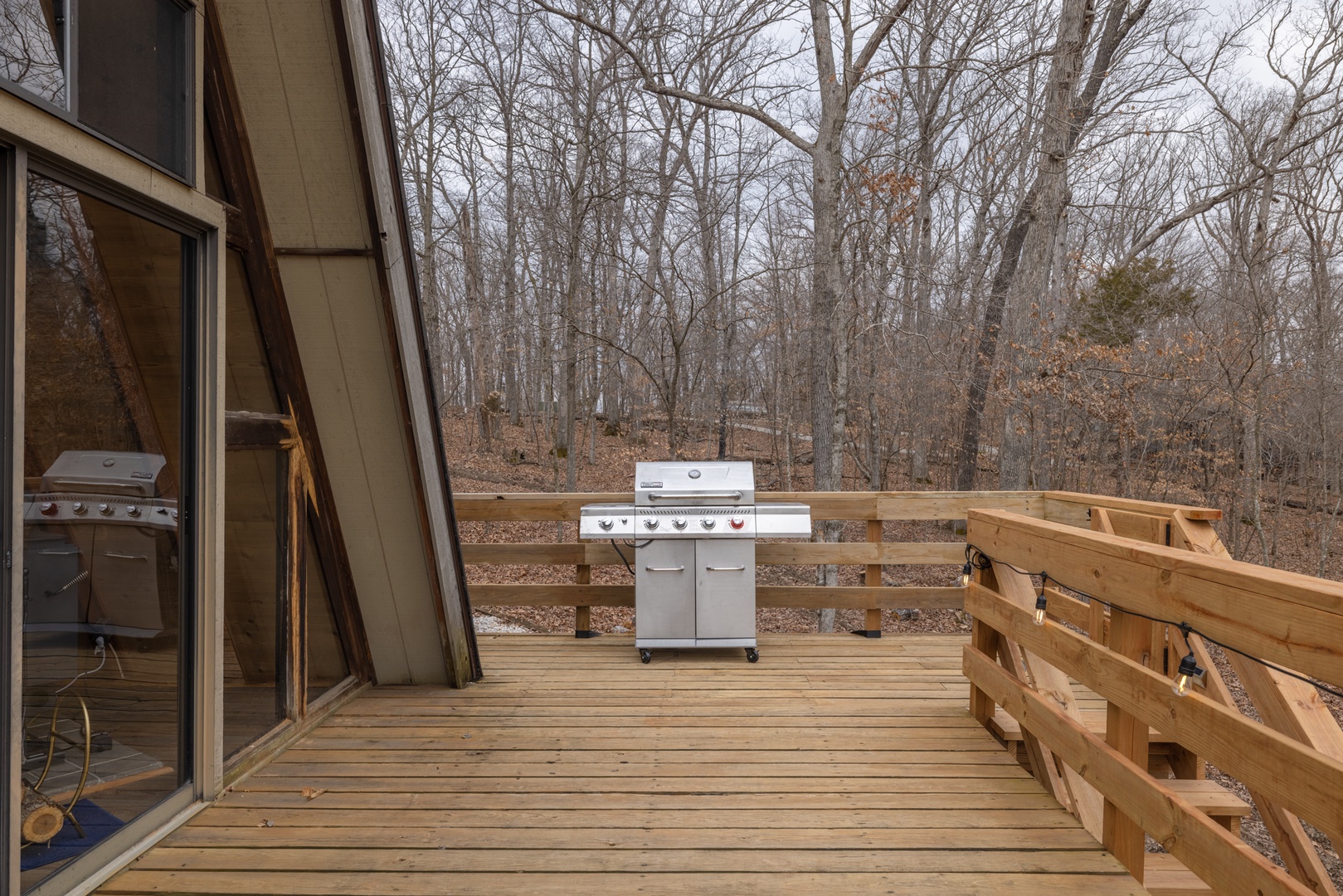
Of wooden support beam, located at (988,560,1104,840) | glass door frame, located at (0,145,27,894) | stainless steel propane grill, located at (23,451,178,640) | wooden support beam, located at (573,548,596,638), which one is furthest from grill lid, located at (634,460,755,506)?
glass door frame, located at (0,145,27,894)

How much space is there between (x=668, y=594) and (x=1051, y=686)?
2.17 metres

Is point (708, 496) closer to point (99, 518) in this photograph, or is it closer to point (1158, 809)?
point (1158, 809)

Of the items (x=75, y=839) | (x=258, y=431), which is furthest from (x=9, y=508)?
(x=258, y=431)

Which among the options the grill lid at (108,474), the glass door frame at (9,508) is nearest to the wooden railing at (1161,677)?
the glass door frame at (9,508)

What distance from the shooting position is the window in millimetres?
2090

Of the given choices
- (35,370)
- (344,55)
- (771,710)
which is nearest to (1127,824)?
(771,710)

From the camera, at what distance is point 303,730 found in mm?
3686

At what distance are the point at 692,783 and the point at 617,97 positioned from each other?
34.3 ft

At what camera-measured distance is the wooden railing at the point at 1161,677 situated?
181 cm

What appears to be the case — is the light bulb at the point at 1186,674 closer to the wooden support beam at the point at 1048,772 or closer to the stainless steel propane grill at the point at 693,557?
the wooden support beam at the point at 1048,772

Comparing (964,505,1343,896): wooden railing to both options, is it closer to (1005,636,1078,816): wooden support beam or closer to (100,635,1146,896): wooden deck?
(1005,636,1078,816): wooden support beam

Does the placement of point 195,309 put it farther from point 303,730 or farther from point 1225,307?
point 1225,307

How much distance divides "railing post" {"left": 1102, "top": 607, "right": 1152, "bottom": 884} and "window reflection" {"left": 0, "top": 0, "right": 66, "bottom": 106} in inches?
132

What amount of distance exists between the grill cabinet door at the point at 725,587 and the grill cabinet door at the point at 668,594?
49mm
